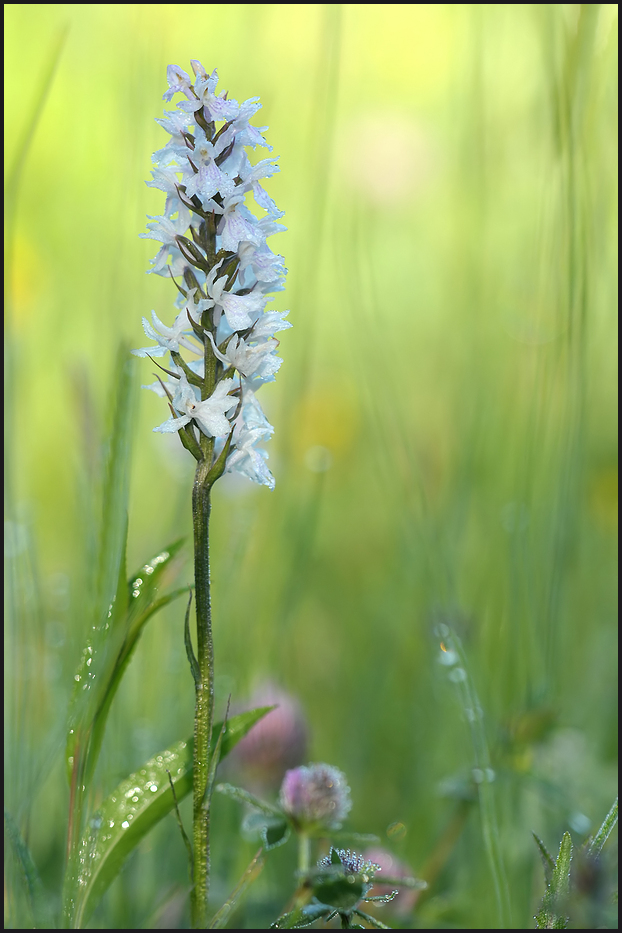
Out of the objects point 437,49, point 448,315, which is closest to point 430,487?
point 448,315

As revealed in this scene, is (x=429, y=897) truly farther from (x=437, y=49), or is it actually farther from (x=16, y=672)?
(x=437, y=49)

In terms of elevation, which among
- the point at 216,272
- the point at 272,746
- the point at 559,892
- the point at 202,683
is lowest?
the point at 272,746

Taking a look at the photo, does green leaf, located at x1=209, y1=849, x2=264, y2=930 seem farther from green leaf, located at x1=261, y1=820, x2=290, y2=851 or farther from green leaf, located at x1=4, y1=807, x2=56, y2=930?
green leaf, located at x1=4, y1=807, x2=56, y2=930

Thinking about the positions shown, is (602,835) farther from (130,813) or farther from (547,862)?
(130,813)

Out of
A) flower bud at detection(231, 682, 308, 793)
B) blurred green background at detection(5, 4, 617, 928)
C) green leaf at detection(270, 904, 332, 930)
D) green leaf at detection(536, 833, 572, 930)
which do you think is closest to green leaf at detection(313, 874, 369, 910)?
green leaf at detection(270, 904, 332, 930)

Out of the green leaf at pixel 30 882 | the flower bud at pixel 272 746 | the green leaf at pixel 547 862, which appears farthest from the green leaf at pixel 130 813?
the flower bud at pixel 272 746

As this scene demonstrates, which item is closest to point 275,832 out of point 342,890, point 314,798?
point 314,798
